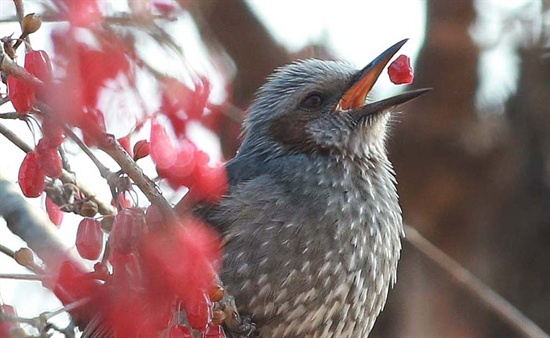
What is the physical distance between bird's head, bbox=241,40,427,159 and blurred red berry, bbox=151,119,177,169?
5.07ft

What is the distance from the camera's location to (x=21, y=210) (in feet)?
13.2

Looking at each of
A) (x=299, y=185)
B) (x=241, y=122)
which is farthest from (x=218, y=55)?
(x=299, y=185)

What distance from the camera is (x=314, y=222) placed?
399 cm

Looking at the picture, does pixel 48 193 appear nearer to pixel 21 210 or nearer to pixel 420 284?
pixel 21 210

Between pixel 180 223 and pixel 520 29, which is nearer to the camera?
pixel 180 223

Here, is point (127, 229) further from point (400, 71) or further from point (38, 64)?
point (400, 71)

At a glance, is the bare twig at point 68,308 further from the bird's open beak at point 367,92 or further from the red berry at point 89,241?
the bird's open beak at point 367,92

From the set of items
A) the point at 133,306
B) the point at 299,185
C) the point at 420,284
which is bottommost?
the point at 420,284

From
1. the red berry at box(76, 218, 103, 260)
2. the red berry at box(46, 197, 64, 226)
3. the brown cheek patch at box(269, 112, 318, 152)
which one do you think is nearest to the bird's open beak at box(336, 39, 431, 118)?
the brown cheek patch at box(269, 112, 318, 152)

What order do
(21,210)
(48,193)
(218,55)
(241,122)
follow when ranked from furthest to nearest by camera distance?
1. (218,55)
2. (241,122)
3. (21,210)
4. (48,193)

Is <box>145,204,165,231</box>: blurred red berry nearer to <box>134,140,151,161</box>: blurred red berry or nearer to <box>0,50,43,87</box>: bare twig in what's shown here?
<box>134,140,151,161</box>: blurred red berry

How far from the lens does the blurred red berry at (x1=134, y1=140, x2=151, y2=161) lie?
2.99 m

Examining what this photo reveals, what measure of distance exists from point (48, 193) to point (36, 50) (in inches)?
40.2

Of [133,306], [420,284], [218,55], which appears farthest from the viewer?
[420,284]
